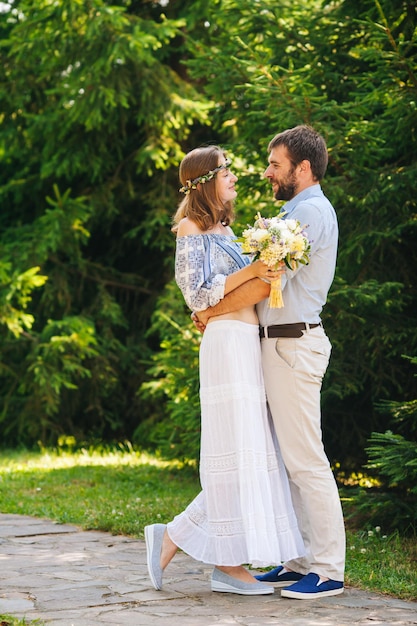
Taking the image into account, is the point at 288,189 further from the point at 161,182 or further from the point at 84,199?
the point at 161,182

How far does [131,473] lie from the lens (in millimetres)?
8953

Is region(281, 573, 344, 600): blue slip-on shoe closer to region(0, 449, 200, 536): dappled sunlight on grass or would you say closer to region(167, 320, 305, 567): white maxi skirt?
region(167, 320, 305, 567): white maxi skirt

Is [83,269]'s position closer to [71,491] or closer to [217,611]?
[71,491]

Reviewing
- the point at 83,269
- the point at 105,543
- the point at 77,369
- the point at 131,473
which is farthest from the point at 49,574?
the point at 83,269

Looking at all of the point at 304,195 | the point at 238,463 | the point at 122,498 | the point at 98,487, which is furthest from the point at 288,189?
the point at 98,487

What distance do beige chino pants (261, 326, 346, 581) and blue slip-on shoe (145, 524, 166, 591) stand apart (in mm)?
703

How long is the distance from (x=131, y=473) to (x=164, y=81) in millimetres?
4407

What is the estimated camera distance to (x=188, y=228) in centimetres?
452

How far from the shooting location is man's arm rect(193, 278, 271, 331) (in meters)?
4.30

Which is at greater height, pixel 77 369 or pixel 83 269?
pixel 83 269

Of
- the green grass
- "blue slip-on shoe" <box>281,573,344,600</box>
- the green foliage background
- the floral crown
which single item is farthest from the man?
the green foliage background

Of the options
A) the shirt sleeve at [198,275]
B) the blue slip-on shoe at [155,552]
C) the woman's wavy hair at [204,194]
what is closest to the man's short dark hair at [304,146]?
the woman's wavy hair at [204,194]

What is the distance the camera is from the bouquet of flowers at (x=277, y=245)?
13.5ft

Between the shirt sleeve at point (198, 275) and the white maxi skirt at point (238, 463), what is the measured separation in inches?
5.8
